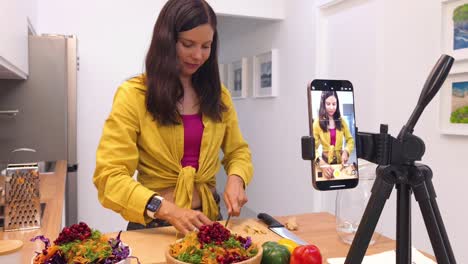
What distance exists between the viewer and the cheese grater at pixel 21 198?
3.92 feet

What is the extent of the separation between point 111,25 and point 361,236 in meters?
2.83

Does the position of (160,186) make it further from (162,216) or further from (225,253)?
(225,253)

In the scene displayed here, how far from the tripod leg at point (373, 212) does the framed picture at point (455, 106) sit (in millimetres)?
1569

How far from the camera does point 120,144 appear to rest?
108cm

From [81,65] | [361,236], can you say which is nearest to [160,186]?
[361,236]

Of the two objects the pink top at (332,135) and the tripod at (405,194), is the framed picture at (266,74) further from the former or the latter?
the tripod at (405,194)

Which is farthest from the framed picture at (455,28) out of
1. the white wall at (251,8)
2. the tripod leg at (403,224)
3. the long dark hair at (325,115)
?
the white wall at (251,8)

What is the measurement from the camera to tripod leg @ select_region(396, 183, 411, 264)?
527 millimetres

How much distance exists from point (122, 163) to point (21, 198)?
0.40 m

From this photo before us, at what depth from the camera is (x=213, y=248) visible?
70cm

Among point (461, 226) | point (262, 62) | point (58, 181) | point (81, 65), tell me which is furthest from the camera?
point (262, 62)

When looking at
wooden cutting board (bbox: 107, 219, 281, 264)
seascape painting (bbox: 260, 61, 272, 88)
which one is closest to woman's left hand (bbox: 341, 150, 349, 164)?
wooden cutting board (bbox: 107, 219, 281, 264)

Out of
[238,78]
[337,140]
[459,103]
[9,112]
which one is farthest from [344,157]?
[238,78]

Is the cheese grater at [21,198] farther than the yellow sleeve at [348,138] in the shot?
Yes
